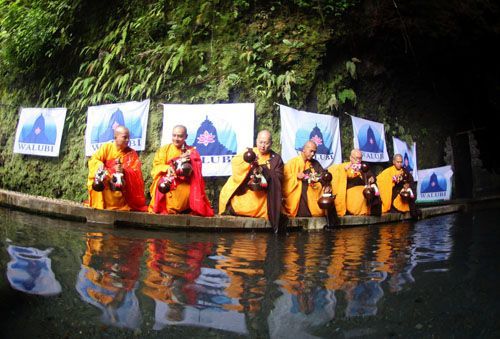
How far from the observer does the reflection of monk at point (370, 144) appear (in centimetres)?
942

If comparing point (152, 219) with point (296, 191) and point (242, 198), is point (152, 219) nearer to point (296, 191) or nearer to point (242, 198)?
point (242, 198)

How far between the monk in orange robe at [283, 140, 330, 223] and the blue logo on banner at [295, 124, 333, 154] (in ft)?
2.39

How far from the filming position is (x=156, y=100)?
8578 millimetres

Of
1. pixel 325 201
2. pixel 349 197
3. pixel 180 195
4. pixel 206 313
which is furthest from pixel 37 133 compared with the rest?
pixel 206 313

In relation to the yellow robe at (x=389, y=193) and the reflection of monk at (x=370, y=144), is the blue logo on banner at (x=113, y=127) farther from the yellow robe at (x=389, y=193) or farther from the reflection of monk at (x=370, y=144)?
the yellow robe at (x=389, y=193)

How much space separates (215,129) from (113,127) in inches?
82.1

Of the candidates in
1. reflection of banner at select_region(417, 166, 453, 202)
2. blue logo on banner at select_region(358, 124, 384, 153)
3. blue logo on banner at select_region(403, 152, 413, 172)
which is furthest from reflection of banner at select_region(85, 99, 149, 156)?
reflection of banner at select_region(417, 166, 453, 202)

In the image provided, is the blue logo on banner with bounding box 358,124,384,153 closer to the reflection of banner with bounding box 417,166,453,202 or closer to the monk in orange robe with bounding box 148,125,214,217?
the reflection of banner with bounding box 417,166,453,202

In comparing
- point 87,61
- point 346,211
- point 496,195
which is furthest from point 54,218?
point 496,195

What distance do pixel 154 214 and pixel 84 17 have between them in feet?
22.0

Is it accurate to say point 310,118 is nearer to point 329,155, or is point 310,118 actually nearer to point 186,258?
point 329,155

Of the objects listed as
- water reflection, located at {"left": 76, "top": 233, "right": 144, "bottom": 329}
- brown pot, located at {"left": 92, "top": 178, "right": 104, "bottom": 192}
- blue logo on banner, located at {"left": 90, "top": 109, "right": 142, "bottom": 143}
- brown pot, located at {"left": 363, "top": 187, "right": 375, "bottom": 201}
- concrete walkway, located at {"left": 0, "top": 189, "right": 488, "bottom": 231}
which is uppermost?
blue logo on banner, located at {"left": 90, "top": 109, "right": 142, "bottom": 143}

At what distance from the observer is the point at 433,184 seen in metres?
11.7

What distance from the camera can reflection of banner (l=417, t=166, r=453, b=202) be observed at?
11.3 metres
